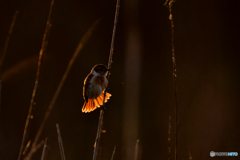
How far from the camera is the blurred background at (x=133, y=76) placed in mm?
2598

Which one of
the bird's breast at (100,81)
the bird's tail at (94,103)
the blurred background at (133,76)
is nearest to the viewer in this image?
the bird's breast at (100,81)

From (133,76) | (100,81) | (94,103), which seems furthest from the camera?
(133,76)

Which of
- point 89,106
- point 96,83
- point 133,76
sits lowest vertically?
point 89,106

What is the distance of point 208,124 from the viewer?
8.53 feet

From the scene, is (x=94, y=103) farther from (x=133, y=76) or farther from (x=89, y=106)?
(x=133, y=76)

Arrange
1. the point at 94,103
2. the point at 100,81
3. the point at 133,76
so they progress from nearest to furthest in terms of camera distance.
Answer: the point at 100,81
the point at 94,103
the point at 133,76

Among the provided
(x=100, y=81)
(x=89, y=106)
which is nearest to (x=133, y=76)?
(x=89, y=106)

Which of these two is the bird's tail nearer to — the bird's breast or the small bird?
Result: the small bird

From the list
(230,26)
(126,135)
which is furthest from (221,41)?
(126,135)

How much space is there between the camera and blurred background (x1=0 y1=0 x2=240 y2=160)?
102 inches

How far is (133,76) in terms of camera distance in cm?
302

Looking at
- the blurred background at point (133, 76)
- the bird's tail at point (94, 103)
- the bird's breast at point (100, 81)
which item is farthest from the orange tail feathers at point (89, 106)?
the blurred background at point (133, 76)

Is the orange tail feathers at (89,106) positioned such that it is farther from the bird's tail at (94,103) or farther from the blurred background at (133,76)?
the blurred background at (133,76)

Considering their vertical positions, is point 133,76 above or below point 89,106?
above
